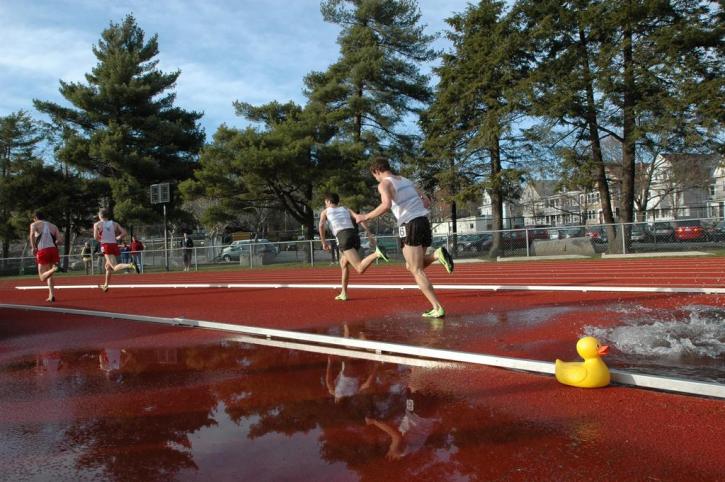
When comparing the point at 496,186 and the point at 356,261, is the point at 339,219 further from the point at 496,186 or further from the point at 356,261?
the point at 496,186

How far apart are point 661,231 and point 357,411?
20771 millimetres

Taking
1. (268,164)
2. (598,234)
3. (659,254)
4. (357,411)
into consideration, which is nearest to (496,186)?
(598,234)

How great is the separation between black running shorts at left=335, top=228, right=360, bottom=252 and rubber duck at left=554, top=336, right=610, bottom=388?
5.57m

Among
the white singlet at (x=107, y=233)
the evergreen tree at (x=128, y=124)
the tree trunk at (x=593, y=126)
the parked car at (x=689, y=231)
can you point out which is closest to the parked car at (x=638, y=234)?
the parked car at (x=689, y=231)

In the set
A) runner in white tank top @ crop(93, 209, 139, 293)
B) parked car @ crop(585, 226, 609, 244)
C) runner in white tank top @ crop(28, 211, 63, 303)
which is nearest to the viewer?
runner in white tank top @ crop(28, 211, 63, 303)

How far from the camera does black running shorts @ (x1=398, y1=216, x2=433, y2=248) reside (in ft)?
21.6

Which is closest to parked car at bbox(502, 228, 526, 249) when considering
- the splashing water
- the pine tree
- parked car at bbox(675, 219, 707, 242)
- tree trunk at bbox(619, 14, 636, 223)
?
parked car at bbox(675, 219, 707, 242)

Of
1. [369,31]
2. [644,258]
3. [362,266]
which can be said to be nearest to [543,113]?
[644,258]

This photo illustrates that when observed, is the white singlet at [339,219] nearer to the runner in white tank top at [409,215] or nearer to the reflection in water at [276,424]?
the runner in white tank top at [409,215]

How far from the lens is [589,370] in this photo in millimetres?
3705

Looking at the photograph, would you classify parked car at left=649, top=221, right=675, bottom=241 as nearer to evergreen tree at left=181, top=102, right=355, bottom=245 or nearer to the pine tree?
evergreen tree at left=181, top=102, right=355, bottom=245

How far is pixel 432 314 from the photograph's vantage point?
6.83m

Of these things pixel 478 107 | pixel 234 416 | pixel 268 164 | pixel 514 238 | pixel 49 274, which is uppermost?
pixel 478 107

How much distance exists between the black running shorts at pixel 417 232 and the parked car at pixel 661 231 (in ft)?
57.0
